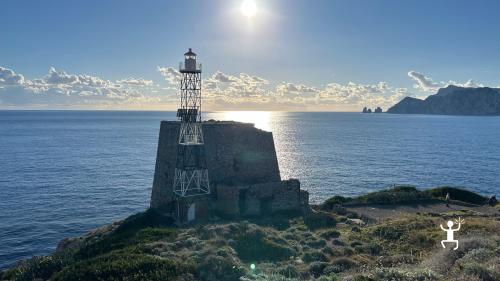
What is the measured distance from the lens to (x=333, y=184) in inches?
2303

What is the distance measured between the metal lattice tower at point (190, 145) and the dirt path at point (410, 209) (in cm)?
1290

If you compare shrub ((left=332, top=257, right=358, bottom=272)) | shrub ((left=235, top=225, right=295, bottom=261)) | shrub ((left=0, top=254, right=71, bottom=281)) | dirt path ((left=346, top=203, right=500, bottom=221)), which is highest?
shrub ((left=332, top=257, right=358, bottom=272))

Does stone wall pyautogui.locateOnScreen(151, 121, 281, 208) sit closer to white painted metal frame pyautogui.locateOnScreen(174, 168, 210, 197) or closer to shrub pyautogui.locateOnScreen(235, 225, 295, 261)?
white painted metal frame pyautogui.locateOnScreen(174, 168, 210, 197)

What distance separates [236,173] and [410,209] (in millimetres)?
14667

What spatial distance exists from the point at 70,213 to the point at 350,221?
2938cm

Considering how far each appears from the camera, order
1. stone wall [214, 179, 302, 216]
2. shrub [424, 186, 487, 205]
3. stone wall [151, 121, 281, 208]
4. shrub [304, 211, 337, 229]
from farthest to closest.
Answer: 1. shrub [424, 186, 487, 205]
2. stone wall [151, 121, 281, 208]
3. stone wall [214, 179, 302, 216]
4. shrub [304, 211, 337, 229]

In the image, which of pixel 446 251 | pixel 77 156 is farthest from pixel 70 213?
pixel 77 156

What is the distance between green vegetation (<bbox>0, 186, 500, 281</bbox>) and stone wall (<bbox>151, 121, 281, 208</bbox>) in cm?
426

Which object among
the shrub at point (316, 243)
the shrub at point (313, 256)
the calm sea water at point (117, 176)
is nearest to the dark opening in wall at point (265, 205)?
the shrub at point (316, 243)

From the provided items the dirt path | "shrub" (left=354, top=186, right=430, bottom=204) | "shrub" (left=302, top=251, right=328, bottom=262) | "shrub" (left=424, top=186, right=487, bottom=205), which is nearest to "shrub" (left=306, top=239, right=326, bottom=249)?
"shrub" (left=302, top=251, right=328, bottom=262)

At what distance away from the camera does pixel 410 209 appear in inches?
1374

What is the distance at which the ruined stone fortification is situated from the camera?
31656mm

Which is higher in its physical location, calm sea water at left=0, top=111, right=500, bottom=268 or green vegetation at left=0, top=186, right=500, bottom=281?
green vegetation at left=0, top=186, right=500, bottom=281

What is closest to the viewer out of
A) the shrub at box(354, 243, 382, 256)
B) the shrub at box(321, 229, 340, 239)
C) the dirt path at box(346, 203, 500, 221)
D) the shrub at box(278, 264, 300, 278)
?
→ the shrub at box(278, 264, 300, 278)
